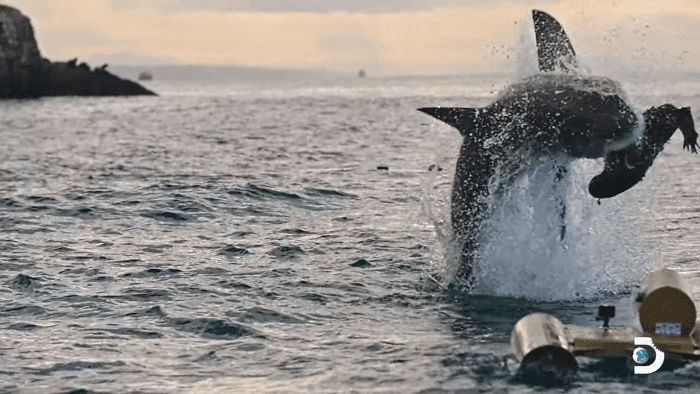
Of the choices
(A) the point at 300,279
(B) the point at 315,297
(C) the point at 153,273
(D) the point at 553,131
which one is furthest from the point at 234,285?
(D) the point at 553,131

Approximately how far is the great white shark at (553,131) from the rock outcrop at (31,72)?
88.2 meters

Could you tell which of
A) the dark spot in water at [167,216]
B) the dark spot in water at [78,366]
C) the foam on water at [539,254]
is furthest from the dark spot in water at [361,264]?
the dark spot in water at [167,216]

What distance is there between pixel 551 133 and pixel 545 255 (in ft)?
8.56

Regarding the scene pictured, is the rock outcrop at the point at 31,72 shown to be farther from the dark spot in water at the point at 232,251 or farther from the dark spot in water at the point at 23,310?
the dark spot in water at the point at 23,310

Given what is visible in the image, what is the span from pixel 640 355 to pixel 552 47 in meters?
5.98

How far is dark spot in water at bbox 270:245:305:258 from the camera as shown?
17.2m

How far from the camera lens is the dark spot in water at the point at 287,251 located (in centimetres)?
1722

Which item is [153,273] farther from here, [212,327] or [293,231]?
[293,231]

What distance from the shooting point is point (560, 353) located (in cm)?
955

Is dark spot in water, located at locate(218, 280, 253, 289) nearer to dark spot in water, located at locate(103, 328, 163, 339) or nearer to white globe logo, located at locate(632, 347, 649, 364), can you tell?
dark spot in water, located at locate(103, 328, 163, 339)

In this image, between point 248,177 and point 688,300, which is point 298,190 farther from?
point 688,300

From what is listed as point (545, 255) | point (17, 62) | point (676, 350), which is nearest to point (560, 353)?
point (676, 350)

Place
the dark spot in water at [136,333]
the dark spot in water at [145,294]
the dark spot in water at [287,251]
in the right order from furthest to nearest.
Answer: the dark spot in water at [287,251]
the dark spot in water at [145,294]
the dark spot in water at [136,333]

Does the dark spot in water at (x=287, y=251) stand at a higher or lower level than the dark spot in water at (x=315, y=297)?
higher
